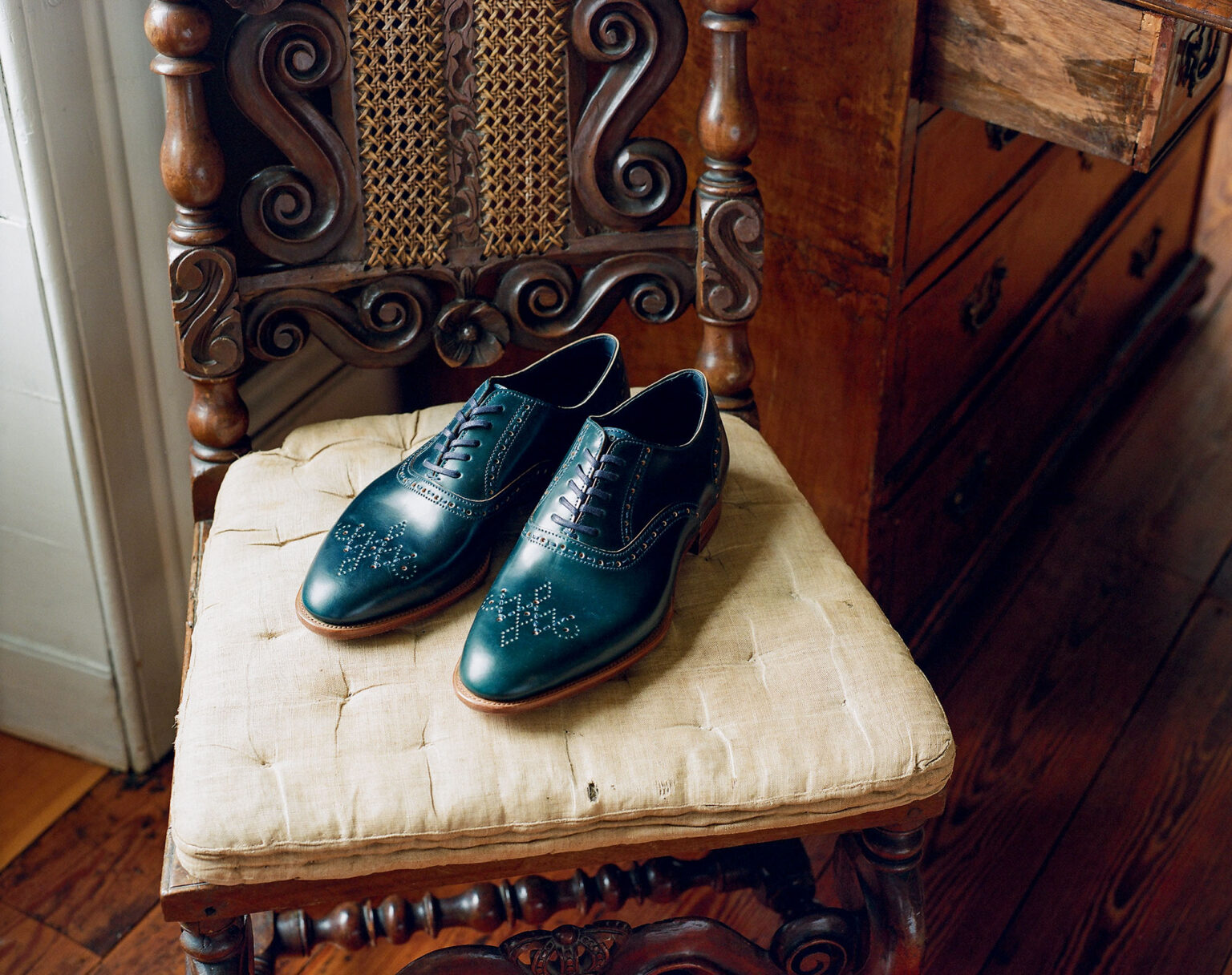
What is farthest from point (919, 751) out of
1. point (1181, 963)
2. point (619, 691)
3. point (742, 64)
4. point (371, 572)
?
point (1181, 963)

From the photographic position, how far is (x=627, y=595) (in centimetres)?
73

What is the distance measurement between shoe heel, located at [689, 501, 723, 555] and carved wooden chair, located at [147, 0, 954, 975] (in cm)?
2

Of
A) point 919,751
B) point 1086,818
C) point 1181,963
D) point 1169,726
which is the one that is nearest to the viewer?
point 919,751

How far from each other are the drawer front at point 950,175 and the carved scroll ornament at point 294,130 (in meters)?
0.49

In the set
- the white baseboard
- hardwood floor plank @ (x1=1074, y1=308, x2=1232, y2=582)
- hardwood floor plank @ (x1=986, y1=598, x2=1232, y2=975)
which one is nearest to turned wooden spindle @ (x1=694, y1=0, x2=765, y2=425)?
hardwood floor plank @ (x1=986, y1=598, x2=1232, y2=975)

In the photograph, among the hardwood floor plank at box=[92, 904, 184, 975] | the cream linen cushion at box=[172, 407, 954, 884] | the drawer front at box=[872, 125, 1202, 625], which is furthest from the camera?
the drawer front at box=[872, 125, 1202, 625]

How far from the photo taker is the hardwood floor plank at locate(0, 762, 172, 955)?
1.15 meters

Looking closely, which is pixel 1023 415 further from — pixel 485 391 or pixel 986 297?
pixel 485 391

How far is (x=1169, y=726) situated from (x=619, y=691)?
36.0 inches

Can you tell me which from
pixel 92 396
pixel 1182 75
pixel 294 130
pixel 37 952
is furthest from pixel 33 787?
pixel 1182 75

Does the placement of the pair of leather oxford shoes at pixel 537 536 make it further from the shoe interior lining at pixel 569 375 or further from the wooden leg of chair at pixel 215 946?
the wooden leg of chair at pixel 215 946

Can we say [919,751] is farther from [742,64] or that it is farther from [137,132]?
[137,132]

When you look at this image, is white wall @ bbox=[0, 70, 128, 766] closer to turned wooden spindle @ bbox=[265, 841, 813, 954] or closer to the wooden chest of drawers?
turned wooden spindle @ bbox=[265, 841, 813, 954]

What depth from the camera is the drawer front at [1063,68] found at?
86 cm
